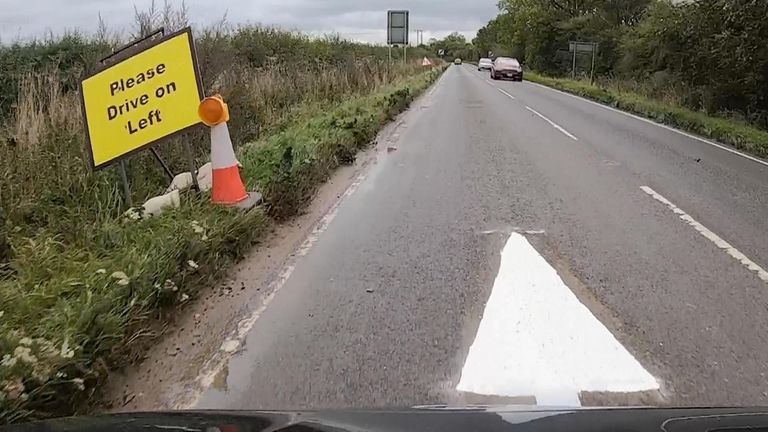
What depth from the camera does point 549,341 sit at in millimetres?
4168

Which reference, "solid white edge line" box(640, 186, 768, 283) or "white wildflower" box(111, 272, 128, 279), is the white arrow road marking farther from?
"white wildflower" box(111, 272, 128, 279)

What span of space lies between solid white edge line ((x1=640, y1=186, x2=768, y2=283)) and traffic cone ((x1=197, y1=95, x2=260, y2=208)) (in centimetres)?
434

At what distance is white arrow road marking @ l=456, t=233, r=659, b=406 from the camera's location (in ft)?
11.8

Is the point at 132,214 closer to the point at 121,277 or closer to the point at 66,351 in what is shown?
the point at 121,277

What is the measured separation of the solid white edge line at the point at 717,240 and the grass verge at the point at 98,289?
4148 millimetres

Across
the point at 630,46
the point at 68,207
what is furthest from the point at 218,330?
the point at 630,46

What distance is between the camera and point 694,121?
1691 centimetres

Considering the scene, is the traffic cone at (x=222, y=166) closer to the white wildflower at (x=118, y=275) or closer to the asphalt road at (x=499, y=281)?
the asphalt road at (x=499, y=281)

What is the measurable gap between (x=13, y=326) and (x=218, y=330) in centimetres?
117

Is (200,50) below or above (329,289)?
above

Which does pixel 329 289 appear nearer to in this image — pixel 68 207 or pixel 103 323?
pixel 103 323

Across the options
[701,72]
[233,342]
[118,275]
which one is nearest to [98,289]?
[118,275]

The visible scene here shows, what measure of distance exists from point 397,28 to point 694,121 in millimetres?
14634

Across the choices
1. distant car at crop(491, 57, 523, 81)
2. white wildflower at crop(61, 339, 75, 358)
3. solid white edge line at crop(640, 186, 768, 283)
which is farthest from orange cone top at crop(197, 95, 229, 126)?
distant car at crop(491, 57, 523, 81)
